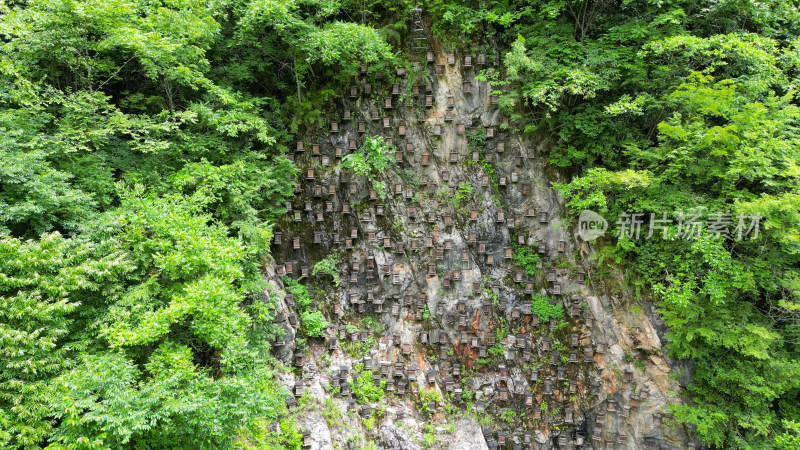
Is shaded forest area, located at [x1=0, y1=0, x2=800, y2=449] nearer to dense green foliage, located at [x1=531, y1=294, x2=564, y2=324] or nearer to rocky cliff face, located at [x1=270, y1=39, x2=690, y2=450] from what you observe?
rocky cliff face, located at [x1=270, y1=39, x2=690, y2=450]

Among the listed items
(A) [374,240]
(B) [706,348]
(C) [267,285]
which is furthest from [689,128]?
(C) [267,285]

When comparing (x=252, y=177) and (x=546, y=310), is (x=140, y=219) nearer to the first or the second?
(x=252, y=177)

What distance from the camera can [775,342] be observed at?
7656mm

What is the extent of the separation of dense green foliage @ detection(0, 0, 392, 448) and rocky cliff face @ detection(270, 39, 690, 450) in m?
1.06

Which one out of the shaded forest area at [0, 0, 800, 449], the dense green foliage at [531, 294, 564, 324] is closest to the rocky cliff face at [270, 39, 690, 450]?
the dense green foliage at [531, 294, 564, 324]

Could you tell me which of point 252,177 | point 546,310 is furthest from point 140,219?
point 546,310

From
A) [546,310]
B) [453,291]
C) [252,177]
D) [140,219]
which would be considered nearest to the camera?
[140,219]

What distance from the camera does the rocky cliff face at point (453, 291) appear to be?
905 cm

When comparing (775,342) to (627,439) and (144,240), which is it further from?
(144,240)

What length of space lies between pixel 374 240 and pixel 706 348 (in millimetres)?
7264

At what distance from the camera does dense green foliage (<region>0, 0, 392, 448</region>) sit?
5168 millimetres

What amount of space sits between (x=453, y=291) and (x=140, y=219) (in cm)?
666

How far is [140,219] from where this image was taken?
640 centimetres

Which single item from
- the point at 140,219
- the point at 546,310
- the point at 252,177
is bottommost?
the point at 546,310
